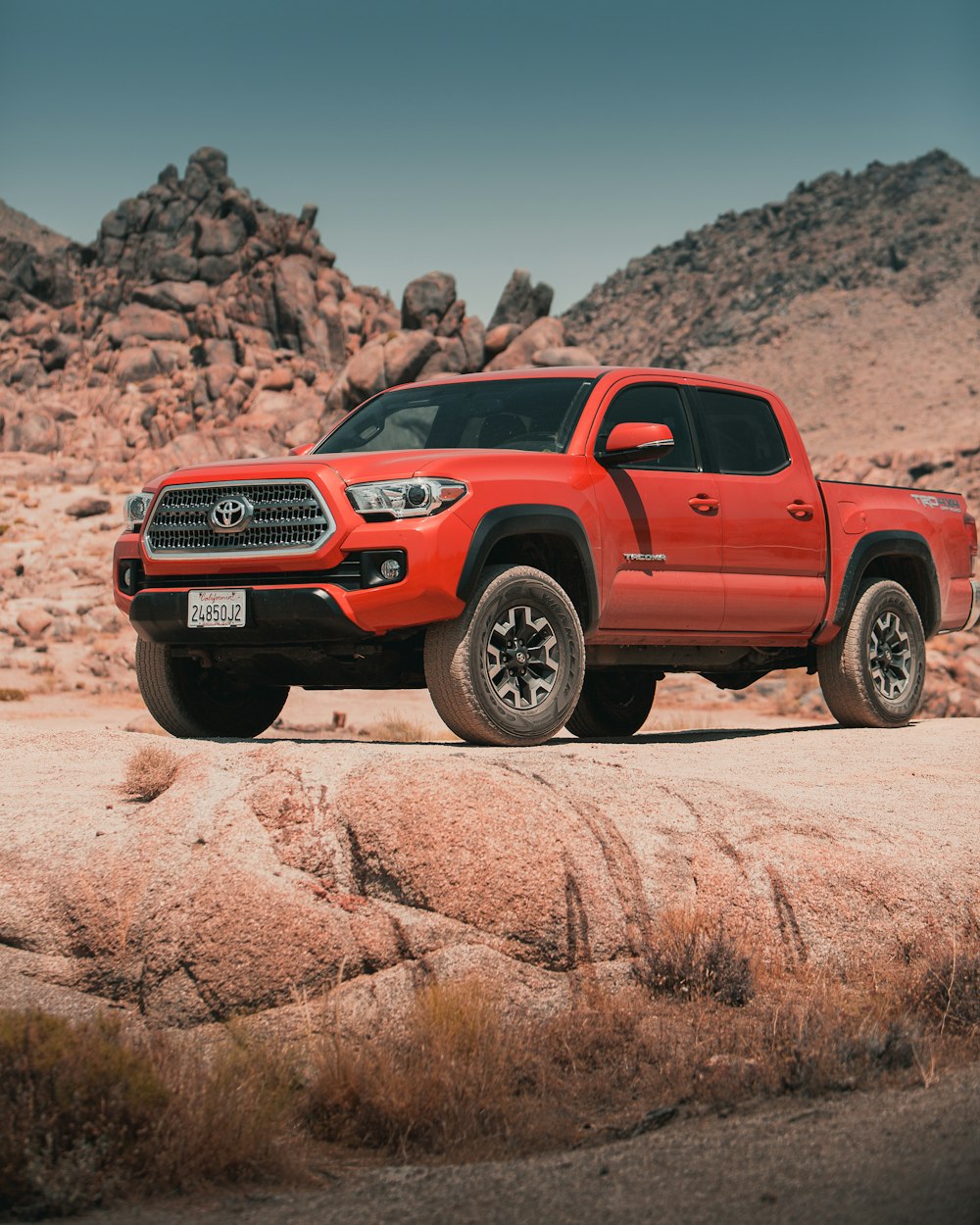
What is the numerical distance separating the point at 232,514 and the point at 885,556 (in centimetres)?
559

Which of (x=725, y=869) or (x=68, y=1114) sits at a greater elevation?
(x=725, y=869)

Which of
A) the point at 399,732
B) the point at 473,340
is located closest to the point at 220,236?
the point at 473,340

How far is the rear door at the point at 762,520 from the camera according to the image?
9445 millimetres

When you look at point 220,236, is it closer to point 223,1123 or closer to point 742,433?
point 742,433

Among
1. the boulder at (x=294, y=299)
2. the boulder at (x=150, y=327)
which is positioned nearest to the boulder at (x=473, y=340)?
the boulder at (x=294, y=299)

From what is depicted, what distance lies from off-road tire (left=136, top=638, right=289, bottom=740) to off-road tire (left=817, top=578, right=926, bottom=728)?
3947 mm

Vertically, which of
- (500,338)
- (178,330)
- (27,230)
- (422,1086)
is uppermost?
(27,230)

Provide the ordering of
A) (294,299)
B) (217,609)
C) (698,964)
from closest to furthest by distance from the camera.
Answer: (698,964) < (217,609) < (294,299)

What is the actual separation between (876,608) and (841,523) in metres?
0.78

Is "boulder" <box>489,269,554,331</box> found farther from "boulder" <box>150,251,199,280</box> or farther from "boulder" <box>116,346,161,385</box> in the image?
"boulder" <box>150,251,199,280</box>

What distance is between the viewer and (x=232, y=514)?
775 centimetres

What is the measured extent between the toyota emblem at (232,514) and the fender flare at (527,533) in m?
1.15

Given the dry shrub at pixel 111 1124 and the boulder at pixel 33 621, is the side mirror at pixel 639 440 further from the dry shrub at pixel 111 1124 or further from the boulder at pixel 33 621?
the boulder at pixel 33 621

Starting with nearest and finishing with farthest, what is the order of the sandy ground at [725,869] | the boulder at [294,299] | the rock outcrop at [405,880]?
the sandy ground at [725,869], the rock outcrop at [405,880], the boulder at [294,299]
